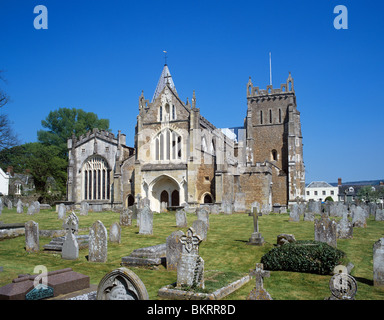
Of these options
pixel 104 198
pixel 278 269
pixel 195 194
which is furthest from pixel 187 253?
pixel 104 198

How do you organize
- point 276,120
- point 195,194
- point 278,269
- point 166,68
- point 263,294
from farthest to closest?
1. point 166,68
2. point 276,120
3. point 195,194
4. point 278,269
5. point 263,294

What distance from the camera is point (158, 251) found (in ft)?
36.9

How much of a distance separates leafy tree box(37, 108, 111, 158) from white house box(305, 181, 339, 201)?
177 ft

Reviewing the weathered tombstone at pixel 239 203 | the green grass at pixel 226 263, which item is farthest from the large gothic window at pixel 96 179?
the green grass at pixel 226 263

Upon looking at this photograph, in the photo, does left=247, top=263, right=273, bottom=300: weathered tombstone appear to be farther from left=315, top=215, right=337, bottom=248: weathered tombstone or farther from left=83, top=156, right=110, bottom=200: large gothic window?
left=83, top=156, right=110, bottom=200: large gothic window

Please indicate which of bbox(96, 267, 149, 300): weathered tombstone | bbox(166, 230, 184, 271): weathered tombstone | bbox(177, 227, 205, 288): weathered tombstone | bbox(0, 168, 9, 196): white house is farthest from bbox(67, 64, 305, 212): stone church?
bbox(96, 267, 149, 300): weathered tombstone

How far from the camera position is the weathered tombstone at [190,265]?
7.96m

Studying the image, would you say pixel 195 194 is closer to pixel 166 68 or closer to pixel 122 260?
pixel 122 260

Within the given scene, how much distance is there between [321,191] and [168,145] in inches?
2458

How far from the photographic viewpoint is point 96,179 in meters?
39.6

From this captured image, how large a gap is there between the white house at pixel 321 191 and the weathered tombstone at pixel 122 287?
8629 cm

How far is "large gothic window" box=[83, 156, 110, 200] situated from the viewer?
39062 mm
